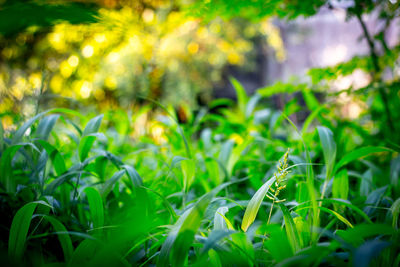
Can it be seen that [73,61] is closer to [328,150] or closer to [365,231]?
[328,150]

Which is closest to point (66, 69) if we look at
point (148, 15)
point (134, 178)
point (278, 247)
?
point (148, 15)

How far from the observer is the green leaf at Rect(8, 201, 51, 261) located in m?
0.50

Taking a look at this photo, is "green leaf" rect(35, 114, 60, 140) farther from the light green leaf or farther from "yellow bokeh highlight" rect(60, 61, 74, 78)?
"yellow bokeh highlight" rect(60, 61, 74, 78)

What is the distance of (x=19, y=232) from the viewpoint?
51 centimetres

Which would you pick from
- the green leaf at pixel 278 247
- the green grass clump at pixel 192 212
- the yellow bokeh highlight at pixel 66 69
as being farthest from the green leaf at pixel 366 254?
the yellow bokeh highlight at pixel 66 69

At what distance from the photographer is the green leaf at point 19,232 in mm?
503

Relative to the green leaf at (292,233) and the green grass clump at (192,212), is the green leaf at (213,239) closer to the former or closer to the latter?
the green grass clump at (192,212)

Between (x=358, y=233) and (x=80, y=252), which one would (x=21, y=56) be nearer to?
(x=80, y=252)

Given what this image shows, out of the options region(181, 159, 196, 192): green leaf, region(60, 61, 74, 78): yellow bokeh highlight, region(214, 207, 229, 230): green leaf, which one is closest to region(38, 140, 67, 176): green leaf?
region(181, 159, 196, 192): green leaf

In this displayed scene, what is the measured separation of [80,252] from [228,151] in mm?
579

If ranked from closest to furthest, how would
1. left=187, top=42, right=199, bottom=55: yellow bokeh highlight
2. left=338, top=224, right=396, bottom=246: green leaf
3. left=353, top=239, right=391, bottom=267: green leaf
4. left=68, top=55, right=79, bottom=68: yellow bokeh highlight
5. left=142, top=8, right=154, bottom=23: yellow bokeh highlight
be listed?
1. left=353, top=239, right=391, bottom=267: green leaf
2. left=338, top=224, right=396, bottom=246: green leaf
3. left=68, top=55, right=79, bottom=68: yellow bokeh highlight
4. left=142, top=8, right=154, bottom=23: yellow bokeh highlight
5. left=187, top=42, right=199, bottom=55: yellow bokeh highlight

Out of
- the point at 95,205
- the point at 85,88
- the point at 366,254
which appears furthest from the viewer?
the point at 85,88

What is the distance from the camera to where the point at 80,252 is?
49 cm

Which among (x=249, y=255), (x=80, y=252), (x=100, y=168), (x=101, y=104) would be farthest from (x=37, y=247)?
(x=101, y=104)
